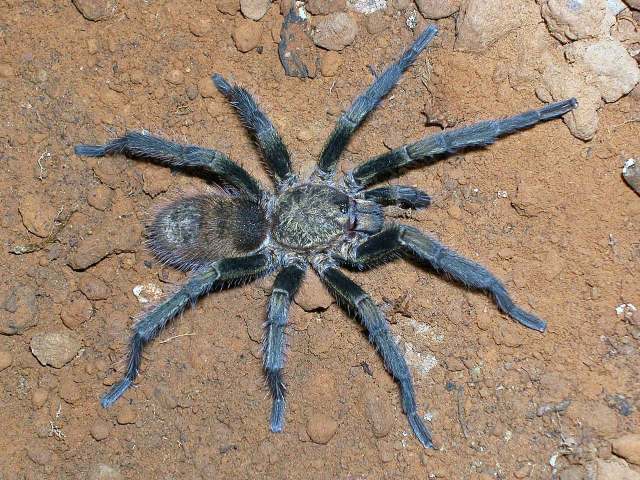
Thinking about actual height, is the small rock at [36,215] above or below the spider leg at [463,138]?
below

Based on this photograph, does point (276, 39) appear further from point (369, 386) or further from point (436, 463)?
point (436, 463)

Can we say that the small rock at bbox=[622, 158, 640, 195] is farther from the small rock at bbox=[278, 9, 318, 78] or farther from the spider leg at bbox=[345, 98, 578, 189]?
the small rock at bbox=[278, 9, 318, 78]

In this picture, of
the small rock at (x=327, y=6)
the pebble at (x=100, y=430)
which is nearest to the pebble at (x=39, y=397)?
the pebble at (x=100, y=430)

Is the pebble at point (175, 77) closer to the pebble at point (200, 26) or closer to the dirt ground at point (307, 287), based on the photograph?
the dirt ground at point (307, 287)

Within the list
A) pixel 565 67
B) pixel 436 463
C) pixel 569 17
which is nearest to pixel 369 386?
pixel 436 463

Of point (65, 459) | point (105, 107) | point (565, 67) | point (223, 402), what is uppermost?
point (565, 67)

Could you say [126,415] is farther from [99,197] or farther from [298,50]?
[298,50]
